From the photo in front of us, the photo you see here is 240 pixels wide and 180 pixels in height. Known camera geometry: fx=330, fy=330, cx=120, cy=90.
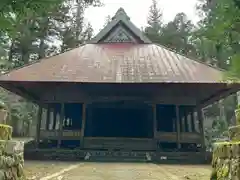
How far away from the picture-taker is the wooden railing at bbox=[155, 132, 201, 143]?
12938 mm

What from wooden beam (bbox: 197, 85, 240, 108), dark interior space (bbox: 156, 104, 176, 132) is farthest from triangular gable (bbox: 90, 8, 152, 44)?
wooden beam (bbox: 197, 85, 240, 108)

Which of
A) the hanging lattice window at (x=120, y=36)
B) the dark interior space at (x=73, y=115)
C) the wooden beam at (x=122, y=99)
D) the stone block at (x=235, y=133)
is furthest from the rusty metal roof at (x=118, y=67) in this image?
the stone block at (x=235, y=133)

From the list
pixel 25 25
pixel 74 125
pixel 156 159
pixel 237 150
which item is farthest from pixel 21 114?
pixel 237 150

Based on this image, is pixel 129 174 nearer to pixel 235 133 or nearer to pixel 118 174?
pixel 118 174

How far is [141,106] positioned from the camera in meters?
13.9

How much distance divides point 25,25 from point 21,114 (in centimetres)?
684

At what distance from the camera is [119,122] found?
614 inches

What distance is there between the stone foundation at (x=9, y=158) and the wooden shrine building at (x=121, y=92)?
646cm

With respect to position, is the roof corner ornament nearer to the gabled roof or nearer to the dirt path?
the gabled roof

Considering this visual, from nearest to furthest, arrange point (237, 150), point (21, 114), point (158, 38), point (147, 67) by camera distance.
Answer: point (237, 150) → point (147, 67) → point (21, 114) → point (158, 38)

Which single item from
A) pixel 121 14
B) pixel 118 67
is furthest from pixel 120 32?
pixel 118 67

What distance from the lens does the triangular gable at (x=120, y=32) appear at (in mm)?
16141

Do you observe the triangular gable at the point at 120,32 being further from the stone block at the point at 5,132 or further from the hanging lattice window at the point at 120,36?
the stone block at the point at 5,132

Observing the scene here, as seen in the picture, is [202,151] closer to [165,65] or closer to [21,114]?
[165,65]
